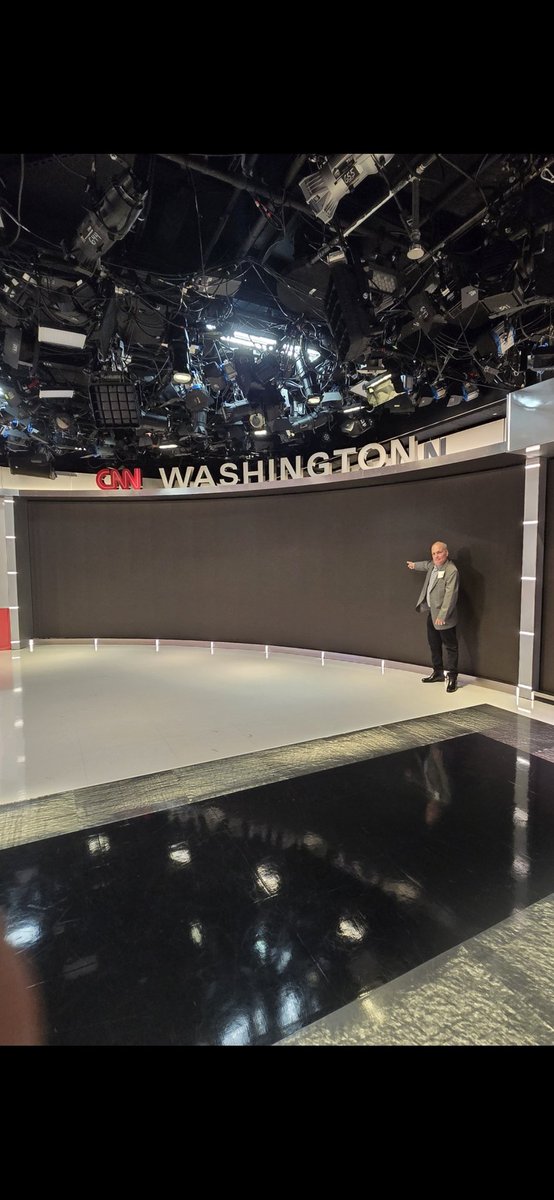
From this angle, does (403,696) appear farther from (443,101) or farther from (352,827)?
(443,101)

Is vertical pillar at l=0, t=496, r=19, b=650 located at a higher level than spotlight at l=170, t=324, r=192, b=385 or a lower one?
lower

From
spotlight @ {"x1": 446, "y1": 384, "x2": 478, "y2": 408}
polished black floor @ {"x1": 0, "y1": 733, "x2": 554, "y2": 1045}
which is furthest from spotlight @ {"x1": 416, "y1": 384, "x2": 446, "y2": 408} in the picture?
polished black floor @ {"x1": 0, "y1": 733, "x2": 554, "y2": 1045}

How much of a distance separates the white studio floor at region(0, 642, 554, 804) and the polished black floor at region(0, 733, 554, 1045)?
3.15 feet

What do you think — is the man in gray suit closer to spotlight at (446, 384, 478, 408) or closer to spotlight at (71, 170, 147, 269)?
spotlight at (446, 384, 478, 408)

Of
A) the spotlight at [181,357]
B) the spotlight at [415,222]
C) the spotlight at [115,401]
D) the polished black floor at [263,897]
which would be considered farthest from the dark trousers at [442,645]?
the spotlight at [115,401]

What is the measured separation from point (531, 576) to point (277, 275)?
13.8ft

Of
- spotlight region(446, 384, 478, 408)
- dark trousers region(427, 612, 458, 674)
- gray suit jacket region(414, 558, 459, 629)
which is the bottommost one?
dark trousers region(427, 612, 458, 674)

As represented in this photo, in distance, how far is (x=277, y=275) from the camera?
513 cm

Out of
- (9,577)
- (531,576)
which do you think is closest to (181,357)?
(9,577)

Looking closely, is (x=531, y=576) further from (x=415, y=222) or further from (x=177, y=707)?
(x=177, y=707)

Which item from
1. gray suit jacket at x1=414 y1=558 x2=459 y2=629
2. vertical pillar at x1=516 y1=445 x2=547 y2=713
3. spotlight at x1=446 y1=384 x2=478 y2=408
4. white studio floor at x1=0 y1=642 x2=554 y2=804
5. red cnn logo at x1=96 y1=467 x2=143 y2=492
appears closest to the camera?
white studio floor at x1=0 y1=642 x2=554 y2=804

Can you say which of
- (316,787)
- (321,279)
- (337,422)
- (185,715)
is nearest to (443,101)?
(316,787)

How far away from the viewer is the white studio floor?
386 cm
